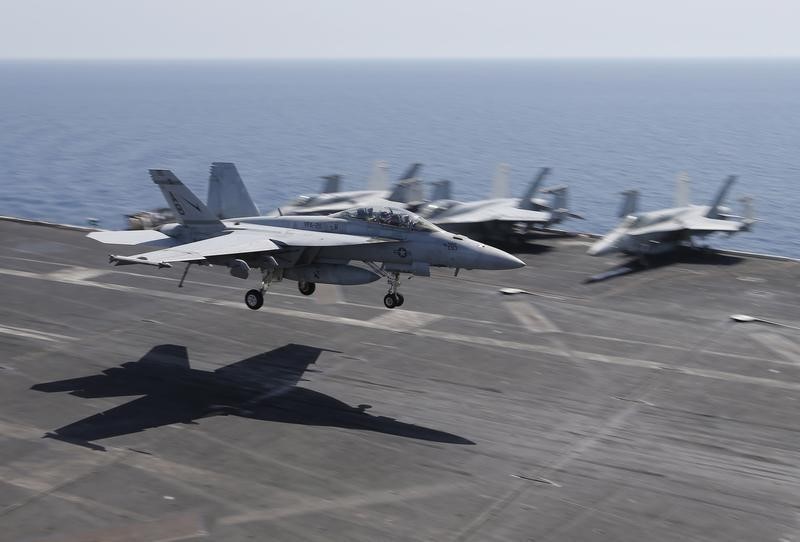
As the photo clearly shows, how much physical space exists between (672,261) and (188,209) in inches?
995

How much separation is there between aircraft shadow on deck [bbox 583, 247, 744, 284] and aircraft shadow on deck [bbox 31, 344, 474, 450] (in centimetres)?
1893

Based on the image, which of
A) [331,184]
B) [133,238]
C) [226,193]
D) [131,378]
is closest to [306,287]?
[226,193]

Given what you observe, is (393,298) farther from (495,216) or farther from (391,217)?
(495,216)

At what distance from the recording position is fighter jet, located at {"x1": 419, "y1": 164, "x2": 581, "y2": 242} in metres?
47.1

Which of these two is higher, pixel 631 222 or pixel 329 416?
pixel 631 222

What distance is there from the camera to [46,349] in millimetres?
28609

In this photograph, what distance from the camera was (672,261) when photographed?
44344mm

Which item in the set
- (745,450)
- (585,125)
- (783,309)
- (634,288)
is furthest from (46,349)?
(585,125)

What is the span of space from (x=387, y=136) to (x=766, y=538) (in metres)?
147

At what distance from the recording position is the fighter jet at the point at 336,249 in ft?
Answer: 88.8

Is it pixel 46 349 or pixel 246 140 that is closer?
pixel 46 349

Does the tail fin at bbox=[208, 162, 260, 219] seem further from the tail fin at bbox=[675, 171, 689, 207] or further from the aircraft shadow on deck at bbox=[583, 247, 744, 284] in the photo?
the tail fin at bbox=[675, 171, 689, 207]

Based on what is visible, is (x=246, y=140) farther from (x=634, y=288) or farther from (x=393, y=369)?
(x=393, y=369)

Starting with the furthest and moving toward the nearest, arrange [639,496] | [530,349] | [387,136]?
[387,136], [530,349], [639,496]
